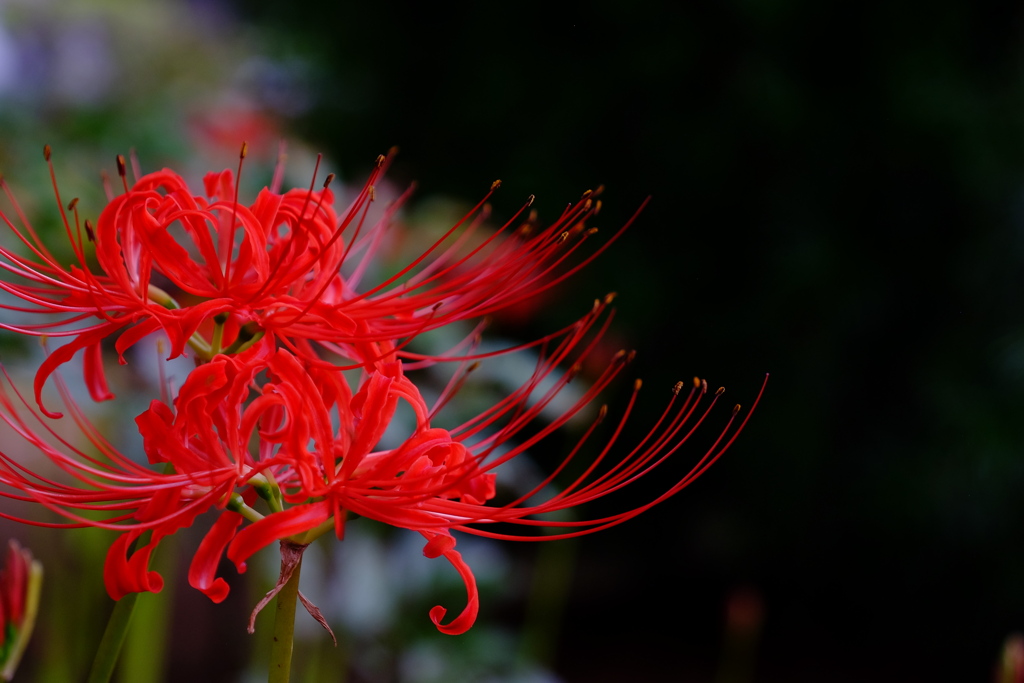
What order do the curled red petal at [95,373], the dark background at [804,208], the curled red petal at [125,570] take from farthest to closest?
the dark background at [804,208] < the curled red petal at [95,373] < the curled red petal at [125,570]

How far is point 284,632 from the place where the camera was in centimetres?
49

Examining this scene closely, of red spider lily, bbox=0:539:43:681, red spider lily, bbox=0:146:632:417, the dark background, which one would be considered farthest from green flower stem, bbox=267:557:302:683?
the dark background

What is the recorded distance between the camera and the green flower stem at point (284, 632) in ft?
1.60

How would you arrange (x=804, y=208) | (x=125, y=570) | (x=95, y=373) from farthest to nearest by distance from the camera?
(x=804, y=208)
(x=95, y=373)
(x=125, y=570)

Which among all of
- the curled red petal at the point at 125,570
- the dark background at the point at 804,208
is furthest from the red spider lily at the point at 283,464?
the dark background at the point at 804,208

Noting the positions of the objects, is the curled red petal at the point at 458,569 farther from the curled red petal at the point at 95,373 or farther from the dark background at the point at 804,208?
the dark background at the point at 804,208

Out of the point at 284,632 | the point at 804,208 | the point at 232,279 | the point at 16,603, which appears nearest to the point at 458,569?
the point at 284,632

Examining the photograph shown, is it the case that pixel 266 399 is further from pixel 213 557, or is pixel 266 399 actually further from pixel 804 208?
pixel 804 208

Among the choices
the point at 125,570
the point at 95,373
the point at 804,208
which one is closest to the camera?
the point at 125,570

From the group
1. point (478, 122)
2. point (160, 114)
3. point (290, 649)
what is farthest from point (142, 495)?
point (478, 122)

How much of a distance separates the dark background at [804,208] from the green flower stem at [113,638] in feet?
5.94

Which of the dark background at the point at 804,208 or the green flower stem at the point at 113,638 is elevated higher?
the dark background at the point at 804,208

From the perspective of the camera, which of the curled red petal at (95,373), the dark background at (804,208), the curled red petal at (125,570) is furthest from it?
the dark background at (804,208)

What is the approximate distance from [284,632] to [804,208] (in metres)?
2.04
